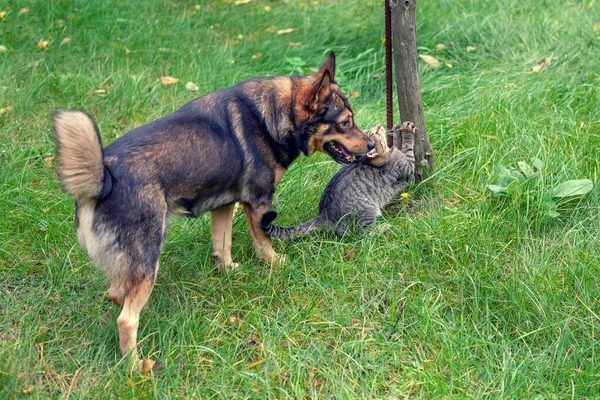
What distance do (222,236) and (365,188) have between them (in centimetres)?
112

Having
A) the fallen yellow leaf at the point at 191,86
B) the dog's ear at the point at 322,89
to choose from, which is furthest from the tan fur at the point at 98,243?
the fallen yellow leaf at the point at 191,86

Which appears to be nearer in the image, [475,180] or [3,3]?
[475,180]

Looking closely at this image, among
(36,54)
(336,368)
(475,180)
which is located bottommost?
(336,368)

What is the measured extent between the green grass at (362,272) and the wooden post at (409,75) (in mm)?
221

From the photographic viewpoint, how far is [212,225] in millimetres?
4805

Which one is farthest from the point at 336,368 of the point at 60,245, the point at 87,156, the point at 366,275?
the point at 60,245

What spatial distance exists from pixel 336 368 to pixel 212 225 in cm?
153

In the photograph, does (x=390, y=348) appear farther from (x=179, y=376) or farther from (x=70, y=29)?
(x=70, y=29)

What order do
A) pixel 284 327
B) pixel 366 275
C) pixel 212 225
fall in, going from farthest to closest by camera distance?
1. pixel 212 225
2. pixel 366 275
3. pixel 284 327

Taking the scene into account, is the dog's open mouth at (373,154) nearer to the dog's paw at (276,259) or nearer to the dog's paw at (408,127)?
the dog's paw at (408,127)

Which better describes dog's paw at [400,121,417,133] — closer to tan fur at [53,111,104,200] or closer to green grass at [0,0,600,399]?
green grass at [0,0,600,399]

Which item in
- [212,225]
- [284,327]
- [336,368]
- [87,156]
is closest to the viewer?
[87,156]

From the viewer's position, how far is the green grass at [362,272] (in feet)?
12.3

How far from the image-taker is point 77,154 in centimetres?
355
